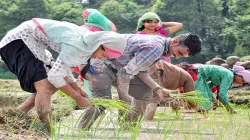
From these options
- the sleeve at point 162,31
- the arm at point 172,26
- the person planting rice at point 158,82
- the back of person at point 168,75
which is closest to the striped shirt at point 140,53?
the person planting rice at point 158,82

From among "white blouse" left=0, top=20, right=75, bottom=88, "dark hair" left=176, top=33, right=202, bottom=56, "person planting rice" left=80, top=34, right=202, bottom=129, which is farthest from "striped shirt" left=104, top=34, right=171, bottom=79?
"white blouse" left=0, top=20, right=75, bottom=88

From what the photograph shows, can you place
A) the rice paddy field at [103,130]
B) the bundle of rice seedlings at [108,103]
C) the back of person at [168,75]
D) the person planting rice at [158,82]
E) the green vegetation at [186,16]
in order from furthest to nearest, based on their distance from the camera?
the green vegetation at [186,16] → the back of person at [168,75] → the person planting rice at [158,82] → the bundle of rice seedlings at [108,103] → the rice paddy field at [103,130]

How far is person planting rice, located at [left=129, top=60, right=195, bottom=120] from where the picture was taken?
14.6ft

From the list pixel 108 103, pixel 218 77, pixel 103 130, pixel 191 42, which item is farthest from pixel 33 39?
pixel 218 77

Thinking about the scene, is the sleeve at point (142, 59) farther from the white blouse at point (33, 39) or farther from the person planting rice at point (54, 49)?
the white blouse at point (33, 39)

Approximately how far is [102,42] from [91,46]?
74mm

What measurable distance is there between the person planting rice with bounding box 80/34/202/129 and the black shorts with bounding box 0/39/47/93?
625 mm

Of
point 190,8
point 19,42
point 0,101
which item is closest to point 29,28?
point 19,42

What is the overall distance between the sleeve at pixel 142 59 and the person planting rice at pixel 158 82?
358 mm

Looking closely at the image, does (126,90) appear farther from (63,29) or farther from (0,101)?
(0,101)

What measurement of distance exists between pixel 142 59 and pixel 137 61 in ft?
0.15

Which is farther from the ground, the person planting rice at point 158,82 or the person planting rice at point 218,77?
the person planting rice at point 158,82

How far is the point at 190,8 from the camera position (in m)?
33.0

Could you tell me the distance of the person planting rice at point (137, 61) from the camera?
385cm
